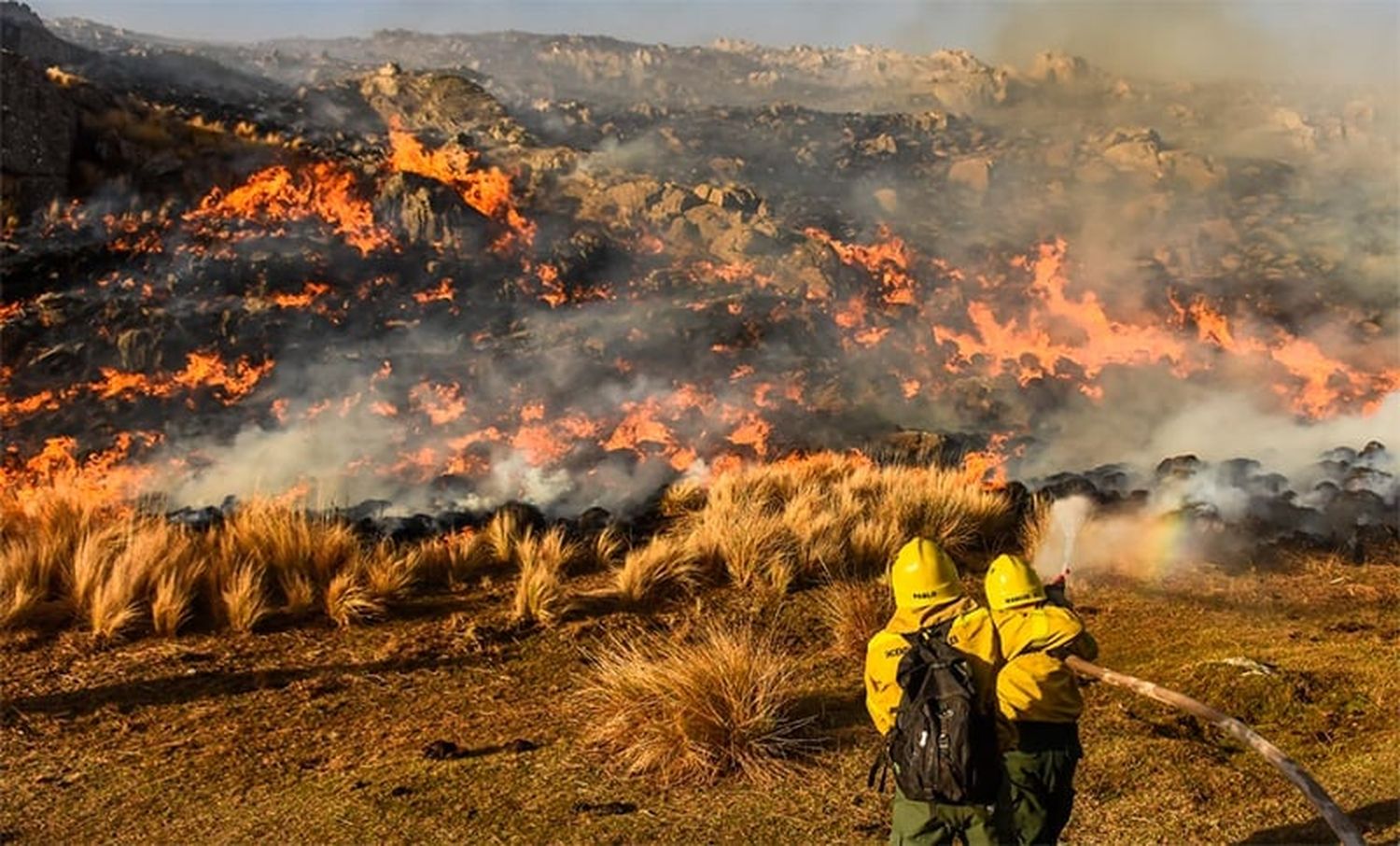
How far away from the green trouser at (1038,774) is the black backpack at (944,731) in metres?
0.53

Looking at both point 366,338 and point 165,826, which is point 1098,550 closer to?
point 165,826

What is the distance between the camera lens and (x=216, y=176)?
1895cm

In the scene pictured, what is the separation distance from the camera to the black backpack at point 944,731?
10.4 ft

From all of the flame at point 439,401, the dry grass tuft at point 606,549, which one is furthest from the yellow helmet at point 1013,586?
the flame at point 439,401

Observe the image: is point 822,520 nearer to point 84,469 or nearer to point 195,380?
point 84,469

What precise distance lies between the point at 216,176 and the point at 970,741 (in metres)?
19.3

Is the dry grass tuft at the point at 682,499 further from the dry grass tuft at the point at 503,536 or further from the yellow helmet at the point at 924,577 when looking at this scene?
the yellow helmet at the point at 924,577

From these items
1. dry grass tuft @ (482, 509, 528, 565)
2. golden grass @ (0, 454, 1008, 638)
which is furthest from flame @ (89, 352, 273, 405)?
dry grass tuft @ (482, 509, 528, 565)

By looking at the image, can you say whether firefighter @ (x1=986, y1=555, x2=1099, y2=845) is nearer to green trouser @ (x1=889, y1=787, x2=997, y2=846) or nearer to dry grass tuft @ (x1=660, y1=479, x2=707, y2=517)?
green trouser @ (x1=889, y1=787, x2=997, y2=846)

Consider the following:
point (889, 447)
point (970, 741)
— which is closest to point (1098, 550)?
point (889, 447)

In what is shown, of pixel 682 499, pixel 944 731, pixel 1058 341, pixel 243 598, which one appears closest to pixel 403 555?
pixel 243 598

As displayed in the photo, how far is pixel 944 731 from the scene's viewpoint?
3189mm

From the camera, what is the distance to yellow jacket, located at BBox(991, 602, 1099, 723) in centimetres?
364

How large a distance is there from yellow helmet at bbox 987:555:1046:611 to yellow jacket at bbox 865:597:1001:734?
0.30 ft
